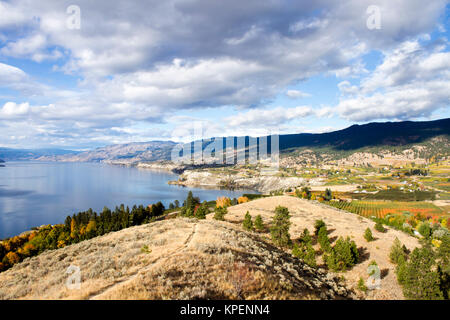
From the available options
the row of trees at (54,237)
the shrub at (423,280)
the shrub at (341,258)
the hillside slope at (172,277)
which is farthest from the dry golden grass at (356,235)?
the row of trees at (54,237)

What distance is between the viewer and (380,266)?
31.2 meters

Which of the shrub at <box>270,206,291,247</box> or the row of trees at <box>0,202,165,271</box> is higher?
the shrub at <box>270,206,291,247</box>

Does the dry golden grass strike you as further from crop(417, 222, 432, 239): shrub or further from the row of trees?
the row of trees

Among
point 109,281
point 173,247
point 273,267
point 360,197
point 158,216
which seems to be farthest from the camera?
point 360,197

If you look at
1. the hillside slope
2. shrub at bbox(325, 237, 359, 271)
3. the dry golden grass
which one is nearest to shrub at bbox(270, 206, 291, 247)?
the dry golden grass

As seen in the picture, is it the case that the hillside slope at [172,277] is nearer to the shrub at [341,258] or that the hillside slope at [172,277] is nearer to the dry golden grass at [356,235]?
the shrub at [341,258]

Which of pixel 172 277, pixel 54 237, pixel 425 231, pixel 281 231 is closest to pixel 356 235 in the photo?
Answer: pixel 281 231

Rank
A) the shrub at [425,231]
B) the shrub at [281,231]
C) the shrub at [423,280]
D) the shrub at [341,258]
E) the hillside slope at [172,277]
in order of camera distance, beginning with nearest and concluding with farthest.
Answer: the hillside slope at [172,277]
the shrub at [423,280]
the shrub at [341,258]
the shrub at [281,231]
the shrub at [425,231]
